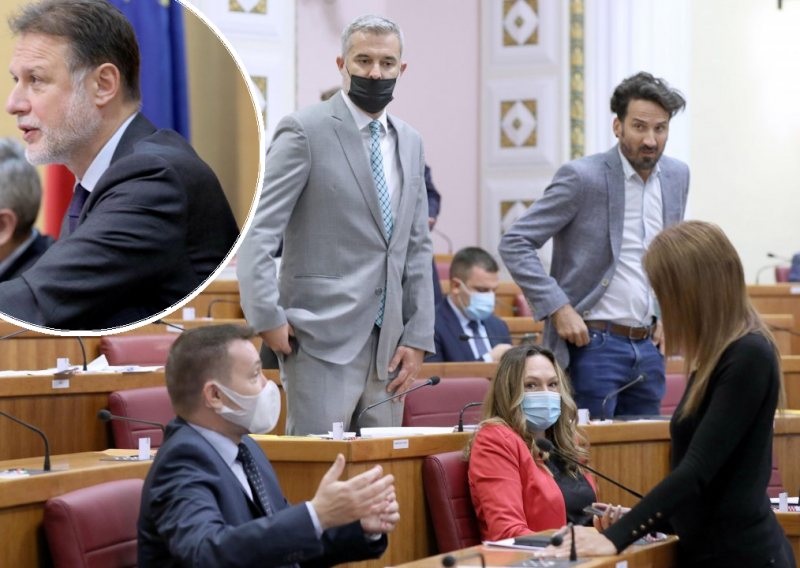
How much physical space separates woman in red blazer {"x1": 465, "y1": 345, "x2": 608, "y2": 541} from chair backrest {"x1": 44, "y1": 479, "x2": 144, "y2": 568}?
3.32 feet

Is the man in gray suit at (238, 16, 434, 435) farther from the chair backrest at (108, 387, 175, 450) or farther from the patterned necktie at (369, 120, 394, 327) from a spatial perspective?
the chair backrest at (108, 387, 175, 450)

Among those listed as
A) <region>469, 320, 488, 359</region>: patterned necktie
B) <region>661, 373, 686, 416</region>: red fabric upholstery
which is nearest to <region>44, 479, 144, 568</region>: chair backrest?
<region>661, 373, 686, 416</region>: red fabric upholstery

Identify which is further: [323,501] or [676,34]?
[676,34]

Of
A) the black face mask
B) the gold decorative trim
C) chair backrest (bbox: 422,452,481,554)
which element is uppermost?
the gold decorative trim

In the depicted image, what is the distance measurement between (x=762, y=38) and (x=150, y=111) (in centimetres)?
924

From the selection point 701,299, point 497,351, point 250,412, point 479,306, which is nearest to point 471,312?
point 479,306

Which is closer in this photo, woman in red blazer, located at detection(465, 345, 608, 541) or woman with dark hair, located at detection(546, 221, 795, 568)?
woman with dark hair, located at detection(546, 221, 795, 568)

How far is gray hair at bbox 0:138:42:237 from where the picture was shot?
1385 millimetres

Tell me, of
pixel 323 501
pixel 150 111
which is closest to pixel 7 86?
pixel 150 111

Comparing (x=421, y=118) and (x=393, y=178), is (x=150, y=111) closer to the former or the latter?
(x=393, y=178)

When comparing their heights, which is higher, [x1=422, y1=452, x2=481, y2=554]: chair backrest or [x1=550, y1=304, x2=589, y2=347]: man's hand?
[x1=550, y1=304, x2=589, y2=347]: man's hand

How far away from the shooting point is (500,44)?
8375mm

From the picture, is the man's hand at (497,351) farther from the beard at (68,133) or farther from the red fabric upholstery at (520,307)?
the beard at (68,133)

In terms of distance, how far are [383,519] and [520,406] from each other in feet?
4.32
